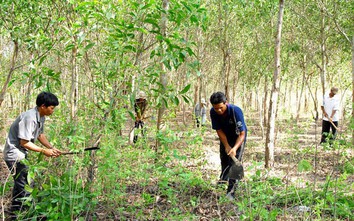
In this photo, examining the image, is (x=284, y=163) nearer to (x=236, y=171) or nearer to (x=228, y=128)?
(x=228, y=128)

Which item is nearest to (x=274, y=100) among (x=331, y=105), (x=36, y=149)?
(x=331, y=105)

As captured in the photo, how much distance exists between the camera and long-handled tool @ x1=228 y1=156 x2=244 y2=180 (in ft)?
16.2

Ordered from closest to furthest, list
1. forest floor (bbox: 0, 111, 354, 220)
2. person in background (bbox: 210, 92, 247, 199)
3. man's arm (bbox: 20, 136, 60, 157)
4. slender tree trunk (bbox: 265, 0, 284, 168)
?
man's arm (bbox: 20, 136, 60, 157), forest floor (bbox: 0, 111, 354, 220), person in background (bbox: 210, 92, 247, 199), slender tree trunk (bbox: 265, 0, 284, 168)

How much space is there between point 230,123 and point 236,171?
0.67m

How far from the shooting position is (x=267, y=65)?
13.4 meters

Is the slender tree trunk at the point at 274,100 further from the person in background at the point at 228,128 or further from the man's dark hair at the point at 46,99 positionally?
the man's dark hair at the point at 46,99

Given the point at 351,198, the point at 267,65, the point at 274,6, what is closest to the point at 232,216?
the point at 351,198

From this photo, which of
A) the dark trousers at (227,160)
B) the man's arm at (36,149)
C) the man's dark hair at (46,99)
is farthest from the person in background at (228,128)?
the man's arm at (36,149)

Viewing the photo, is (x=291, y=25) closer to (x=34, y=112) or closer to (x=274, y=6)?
(x=274, y=6)

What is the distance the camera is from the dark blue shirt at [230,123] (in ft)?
16.7

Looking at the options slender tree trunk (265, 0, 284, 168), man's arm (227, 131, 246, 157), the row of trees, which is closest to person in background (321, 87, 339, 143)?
the row of trees

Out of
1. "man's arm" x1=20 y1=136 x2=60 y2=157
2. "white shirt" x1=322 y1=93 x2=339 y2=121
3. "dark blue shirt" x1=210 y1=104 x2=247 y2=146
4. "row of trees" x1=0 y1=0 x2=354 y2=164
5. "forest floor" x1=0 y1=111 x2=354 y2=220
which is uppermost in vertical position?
"row of trees" x1=0 y1=0 x2=354 y2=164

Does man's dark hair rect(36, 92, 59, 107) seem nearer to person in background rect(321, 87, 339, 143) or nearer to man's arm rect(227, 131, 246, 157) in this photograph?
man's arm rect(227, 131, 246, 157)

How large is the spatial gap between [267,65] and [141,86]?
32.0ft
